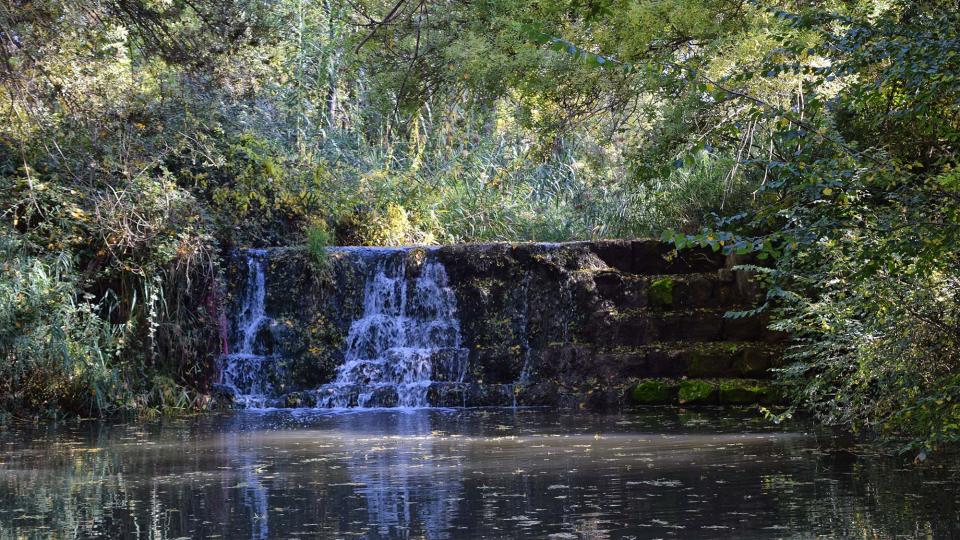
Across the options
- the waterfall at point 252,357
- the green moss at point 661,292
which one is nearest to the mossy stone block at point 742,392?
the green moss at point 661,292

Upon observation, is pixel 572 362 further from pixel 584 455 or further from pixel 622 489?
pixel 622 489

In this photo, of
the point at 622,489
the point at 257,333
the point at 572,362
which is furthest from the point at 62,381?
the point at 622,489

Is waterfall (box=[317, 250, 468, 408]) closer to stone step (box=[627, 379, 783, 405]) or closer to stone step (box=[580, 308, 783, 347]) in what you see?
stone step (box=[580, 308, 783, 347])

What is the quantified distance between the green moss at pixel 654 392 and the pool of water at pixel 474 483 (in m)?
1.97

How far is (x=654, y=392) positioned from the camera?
1327cm

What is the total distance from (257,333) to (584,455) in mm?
7098

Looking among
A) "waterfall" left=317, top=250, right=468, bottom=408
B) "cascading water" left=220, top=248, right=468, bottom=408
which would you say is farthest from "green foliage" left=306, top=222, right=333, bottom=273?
"waterfall" left=317, top=250, right=468, bottom=408

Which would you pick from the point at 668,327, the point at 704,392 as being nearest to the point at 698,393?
the point at 704,392

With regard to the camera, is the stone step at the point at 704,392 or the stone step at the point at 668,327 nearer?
the stone step at the point at 704,392

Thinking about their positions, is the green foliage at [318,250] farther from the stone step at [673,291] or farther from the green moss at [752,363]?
the green moss at [752,363]

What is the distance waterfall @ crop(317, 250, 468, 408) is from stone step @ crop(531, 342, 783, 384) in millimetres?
1195

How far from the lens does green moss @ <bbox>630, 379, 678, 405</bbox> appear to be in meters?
13.2

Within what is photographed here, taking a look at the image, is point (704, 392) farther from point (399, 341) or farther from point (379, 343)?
point (379, 343)

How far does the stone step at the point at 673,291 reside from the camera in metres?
14.2
